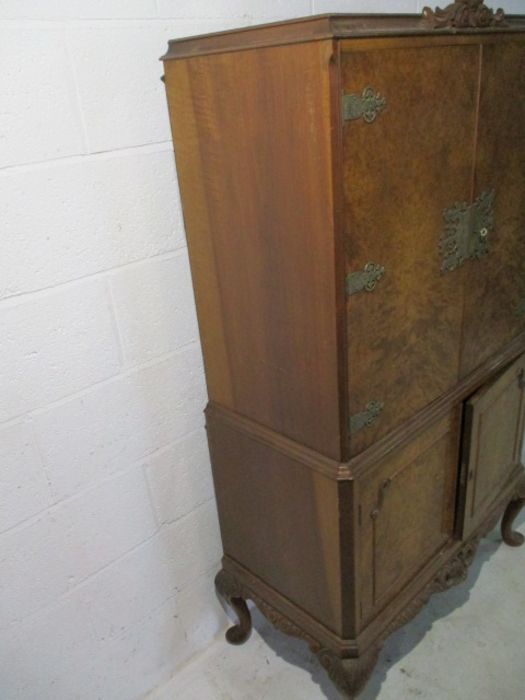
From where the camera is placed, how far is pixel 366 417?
1111 millimetres

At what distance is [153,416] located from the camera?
4.42 ft

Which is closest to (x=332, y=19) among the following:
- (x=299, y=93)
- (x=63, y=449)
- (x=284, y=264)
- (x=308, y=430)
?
(x=299, y=93)

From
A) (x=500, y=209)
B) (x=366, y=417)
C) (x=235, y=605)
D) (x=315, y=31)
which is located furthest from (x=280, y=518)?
(x=315, y=31)

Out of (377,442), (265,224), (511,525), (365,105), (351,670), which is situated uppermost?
(365,105)

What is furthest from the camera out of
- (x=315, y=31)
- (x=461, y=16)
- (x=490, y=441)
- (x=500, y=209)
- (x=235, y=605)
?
(x=235, y=605)

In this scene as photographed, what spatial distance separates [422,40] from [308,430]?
710mm

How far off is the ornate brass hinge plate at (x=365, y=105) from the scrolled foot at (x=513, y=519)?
1.29m

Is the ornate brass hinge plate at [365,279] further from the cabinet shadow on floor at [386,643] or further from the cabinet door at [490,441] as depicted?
the cabinet shadow on floor at [386,643]

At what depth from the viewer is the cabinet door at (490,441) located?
55.1 inches

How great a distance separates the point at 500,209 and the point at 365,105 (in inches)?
20.2

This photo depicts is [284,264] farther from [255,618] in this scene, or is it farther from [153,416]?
[255,618]

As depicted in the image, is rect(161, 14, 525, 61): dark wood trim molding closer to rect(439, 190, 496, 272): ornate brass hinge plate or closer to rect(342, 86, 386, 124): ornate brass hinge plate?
rect(342, 86, 386, 124): ornate brass hinge plate

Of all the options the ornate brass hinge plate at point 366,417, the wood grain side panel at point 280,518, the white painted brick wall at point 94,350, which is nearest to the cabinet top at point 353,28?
the white painted brick wall at point 94,350

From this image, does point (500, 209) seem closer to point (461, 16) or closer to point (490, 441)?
point (461, 16)
